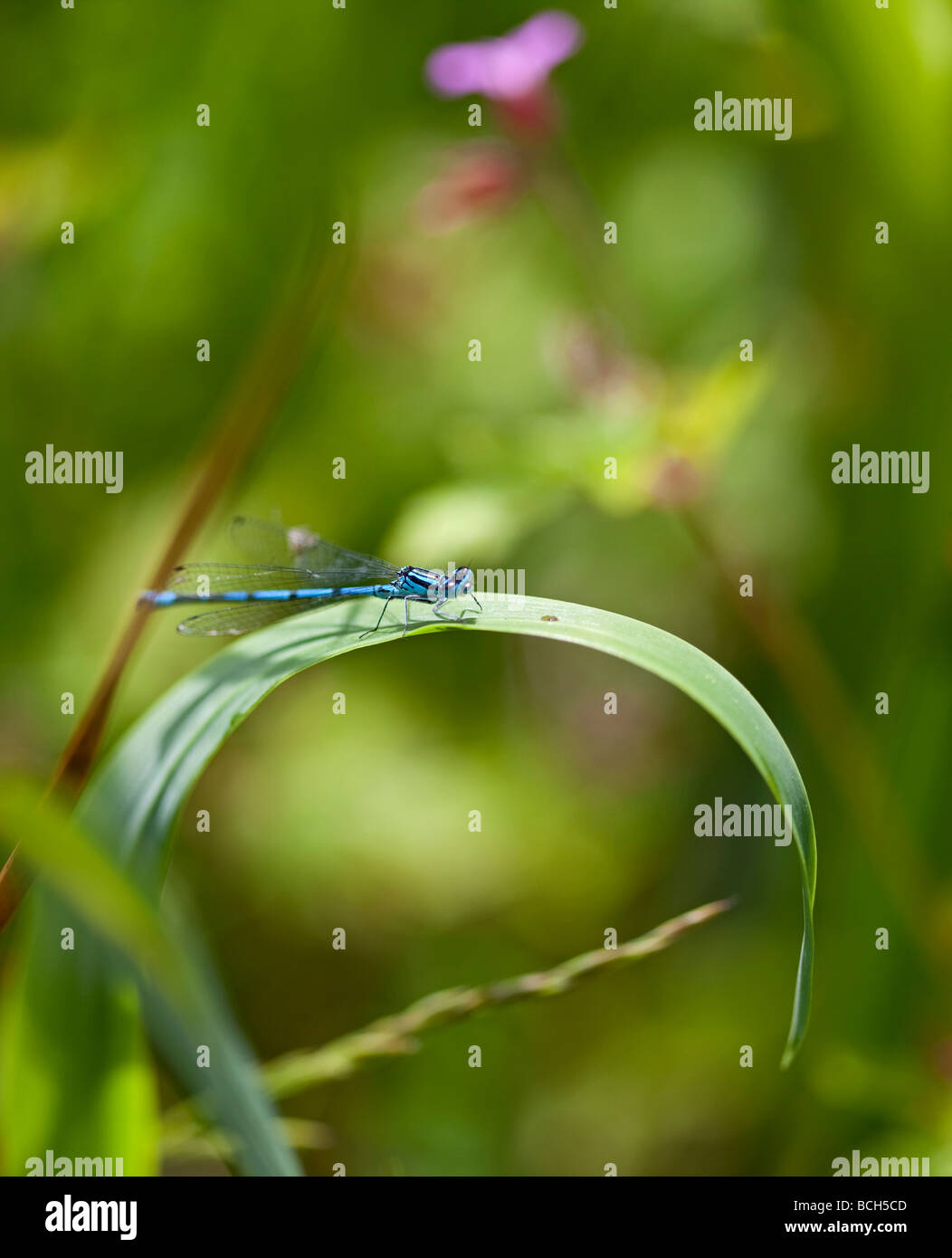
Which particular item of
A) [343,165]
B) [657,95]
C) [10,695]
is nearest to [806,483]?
[657,95]

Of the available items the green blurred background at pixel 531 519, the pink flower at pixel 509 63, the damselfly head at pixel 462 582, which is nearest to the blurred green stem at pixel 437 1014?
the damselfly head at pixel 462 582

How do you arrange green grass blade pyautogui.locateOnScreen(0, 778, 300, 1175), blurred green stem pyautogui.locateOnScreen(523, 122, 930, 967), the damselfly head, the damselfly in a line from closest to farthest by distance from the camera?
green grass blade pyautogui.locateOnScreen(0, 778, 300, 1175)
the damselfly head
blurred green stem pyautogui.locateOnScreen(523, 122, 930, 967)
the damselfly

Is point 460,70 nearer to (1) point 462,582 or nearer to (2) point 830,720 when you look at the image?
(1) point 462,582

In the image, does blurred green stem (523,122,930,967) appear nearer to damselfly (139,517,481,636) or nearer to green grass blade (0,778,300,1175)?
damselfly (139,517,481,636)

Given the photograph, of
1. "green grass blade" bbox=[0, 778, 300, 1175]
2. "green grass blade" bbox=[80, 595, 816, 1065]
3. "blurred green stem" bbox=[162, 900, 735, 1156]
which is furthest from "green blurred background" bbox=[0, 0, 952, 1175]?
"green grass blade" bbox=[0, 778, 300, 1175]

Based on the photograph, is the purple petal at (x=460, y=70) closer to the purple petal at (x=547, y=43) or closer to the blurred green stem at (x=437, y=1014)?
the purple petal at (x=547, y=43)

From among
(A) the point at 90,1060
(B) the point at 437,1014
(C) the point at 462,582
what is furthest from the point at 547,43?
(A) the point at 90,1060
